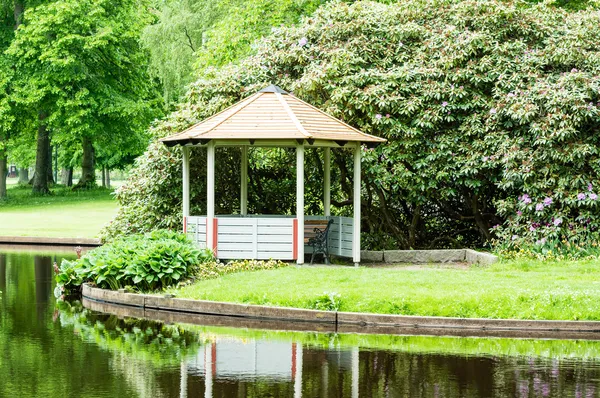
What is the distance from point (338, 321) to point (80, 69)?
3685 cm

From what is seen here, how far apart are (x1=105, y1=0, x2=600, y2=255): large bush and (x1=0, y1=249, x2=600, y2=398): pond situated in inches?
363

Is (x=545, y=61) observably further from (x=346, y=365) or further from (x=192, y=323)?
(x=346, y=365)

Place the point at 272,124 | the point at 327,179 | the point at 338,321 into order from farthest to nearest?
the point at 327,179
the point at 272,124
the point at 338,321

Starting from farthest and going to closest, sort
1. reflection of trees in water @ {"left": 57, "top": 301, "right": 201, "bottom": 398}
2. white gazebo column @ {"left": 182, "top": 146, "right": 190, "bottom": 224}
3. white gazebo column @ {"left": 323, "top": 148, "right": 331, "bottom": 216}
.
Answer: white gazebo column @ {"left": 323, "top": 148, "right": 331, "bottom": 216} < white gazebo column @ {"left": 182, "top": 146, "right": 190, "bottom": 224} < reflection of trees in water @ {"left": 57, "top": 301, "right": 201, "bottom": 398}

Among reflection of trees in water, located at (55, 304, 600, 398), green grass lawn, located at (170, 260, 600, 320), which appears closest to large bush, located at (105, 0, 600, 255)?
green grass lawn, located at (170, 260, 600, 320)

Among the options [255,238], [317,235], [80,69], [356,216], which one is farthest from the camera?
[80,69]

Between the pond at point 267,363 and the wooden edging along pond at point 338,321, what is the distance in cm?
50

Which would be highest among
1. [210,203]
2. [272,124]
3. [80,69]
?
[80,69]

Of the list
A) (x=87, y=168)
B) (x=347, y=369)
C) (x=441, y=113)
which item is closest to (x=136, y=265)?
(x=347, y=369)

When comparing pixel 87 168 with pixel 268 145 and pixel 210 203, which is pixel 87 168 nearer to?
pixel 268 145

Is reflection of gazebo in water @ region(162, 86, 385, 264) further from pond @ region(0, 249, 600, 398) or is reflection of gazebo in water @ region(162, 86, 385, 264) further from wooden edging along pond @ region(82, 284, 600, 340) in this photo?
pond @ region(0, 249, 600, 398)

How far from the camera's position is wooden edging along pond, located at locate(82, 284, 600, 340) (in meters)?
13.5

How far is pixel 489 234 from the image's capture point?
Result: 2361 centimetres

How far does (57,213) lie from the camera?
42469 mm
